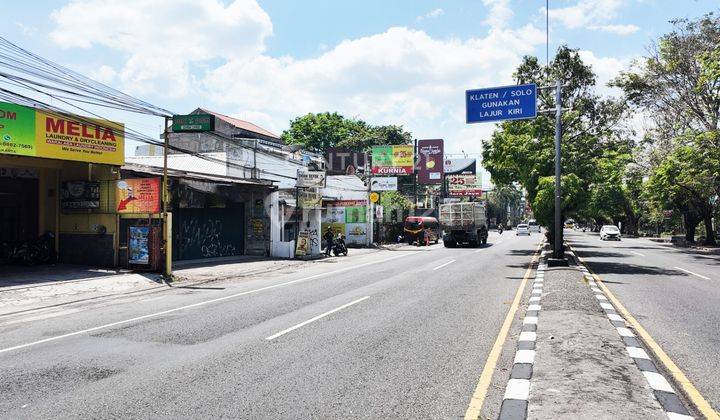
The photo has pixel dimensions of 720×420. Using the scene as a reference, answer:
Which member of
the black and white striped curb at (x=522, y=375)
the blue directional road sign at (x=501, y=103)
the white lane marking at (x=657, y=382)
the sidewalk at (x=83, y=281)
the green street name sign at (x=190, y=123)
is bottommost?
the sidewalk at (x=83, y=281)

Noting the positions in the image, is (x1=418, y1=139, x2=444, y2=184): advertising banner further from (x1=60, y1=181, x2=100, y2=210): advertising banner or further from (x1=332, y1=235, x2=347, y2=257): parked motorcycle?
(x1=60, y1=181, x2=100, y2=210): advertising banner

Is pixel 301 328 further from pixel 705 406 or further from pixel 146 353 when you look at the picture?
pixel 705 406

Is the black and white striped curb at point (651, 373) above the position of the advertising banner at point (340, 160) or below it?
below

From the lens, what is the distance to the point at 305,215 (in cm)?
2905

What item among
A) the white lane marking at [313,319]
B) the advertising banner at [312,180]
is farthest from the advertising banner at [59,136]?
the white lane marking at [313,319]

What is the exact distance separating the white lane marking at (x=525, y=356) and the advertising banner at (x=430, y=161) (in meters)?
57.8

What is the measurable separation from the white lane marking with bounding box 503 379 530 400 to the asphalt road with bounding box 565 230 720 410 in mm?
1731

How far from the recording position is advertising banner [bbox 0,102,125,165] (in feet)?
48.5

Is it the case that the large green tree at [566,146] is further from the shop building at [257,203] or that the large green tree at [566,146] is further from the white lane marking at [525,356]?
the white lane marking at [525,356]

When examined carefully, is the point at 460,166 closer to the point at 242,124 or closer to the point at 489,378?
the point at 242,124

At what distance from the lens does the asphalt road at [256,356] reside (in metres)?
4.94

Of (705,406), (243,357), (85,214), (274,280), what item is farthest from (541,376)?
(85,214)

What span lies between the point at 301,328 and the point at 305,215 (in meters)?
20.7

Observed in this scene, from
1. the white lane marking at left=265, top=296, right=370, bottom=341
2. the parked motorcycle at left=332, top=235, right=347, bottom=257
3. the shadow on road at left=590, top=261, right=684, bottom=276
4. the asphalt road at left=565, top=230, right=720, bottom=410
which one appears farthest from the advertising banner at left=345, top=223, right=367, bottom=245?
the white lane marking at left=265, top=296, right=370, bottom=341
